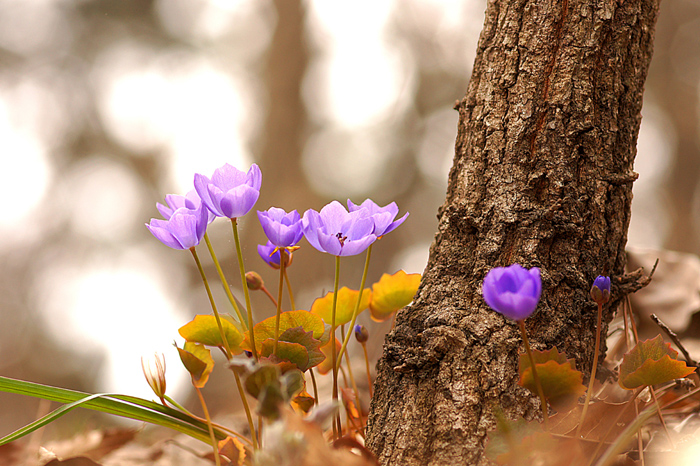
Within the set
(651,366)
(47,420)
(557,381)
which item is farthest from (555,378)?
(47,420)

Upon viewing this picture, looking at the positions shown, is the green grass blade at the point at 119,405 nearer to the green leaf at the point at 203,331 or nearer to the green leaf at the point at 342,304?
the green leaf at the point at 203,331

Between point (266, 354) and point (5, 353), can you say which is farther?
point (5, 353)

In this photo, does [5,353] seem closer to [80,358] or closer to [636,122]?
[80,358]

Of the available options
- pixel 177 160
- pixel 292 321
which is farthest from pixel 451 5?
pixel 292 321

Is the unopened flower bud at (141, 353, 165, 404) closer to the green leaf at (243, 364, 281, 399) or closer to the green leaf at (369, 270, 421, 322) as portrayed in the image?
the green leaf at (243, 364, 281, 399)

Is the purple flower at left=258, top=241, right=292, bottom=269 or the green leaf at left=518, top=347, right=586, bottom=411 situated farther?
the purple flower at left=258, top=241, right=292, bottom=269

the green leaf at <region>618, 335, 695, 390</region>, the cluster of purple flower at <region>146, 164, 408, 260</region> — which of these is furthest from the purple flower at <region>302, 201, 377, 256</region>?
the green leaf at <region>618, 335, 695, 390</region>

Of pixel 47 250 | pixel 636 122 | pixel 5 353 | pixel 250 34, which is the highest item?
pixel 250 34

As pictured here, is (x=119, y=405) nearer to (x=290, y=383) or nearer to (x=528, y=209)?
(x=290, y=383)
